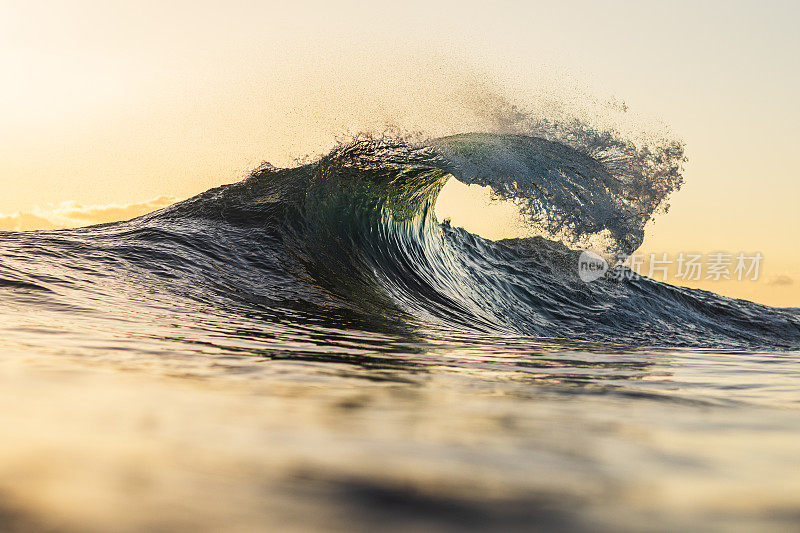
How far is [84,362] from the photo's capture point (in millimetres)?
2002

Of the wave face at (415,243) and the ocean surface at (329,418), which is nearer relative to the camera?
the ocean surface at (329,418)

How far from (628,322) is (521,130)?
386 centimetres

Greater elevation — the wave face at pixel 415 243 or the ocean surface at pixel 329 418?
the wave face at pixel 415 243

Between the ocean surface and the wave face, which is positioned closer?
the ocean surface

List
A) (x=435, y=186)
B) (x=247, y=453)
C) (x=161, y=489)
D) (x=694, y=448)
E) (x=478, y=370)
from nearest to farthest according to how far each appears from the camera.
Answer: (x=161, y=489)
(x=247, y=453)
(x=694, y=448)
(x=478, y=370)
(x=435, y=186)

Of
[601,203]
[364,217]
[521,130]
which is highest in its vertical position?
[521,130]

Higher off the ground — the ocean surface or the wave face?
the wave face

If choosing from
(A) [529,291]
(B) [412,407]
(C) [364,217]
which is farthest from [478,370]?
(A) [529,291]

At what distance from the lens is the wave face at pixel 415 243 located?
6539mm

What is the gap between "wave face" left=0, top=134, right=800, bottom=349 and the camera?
6539 millimetres

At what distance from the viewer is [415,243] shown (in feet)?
33.9

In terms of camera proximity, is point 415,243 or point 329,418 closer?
point 329,418

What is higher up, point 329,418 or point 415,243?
point 415,243

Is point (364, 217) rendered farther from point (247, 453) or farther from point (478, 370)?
point (247, 453)
